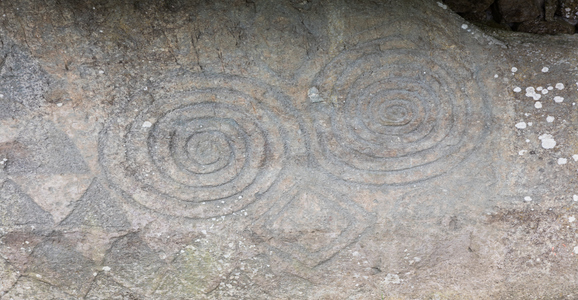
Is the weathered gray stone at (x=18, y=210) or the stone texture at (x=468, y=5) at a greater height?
the stone texture at (x=468, y=5)

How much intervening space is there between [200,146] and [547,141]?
1.70 m

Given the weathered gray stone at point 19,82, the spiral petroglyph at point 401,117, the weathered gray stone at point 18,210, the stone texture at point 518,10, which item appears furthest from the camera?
the stone texture at point 518,10

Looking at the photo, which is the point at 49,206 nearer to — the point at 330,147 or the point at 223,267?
the point at 223,267

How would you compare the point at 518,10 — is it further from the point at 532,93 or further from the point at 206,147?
the point at 206,147

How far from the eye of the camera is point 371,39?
251cm

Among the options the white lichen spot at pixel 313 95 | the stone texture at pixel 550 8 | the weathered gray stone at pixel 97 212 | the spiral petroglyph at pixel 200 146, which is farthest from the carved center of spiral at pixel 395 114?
the weathered gray stone at pixel 97 212

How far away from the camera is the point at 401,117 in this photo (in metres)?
2.56

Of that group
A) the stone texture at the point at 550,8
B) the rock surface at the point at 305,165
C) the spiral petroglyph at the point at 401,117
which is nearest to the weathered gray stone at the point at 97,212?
the rock surface at the point at 305,165

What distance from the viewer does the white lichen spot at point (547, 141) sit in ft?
8.21

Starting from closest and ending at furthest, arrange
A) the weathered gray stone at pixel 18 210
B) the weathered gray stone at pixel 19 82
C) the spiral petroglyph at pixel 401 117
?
the weathered gray stone at pixel 19 82, the weathered gray stone at pixel 18 210, the spiral petroglyph at pixel 401 117

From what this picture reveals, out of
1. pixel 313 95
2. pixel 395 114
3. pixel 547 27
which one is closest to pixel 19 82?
pixel 313 95

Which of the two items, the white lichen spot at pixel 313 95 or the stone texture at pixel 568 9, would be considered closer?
the white lichen spot at pixel 313 95

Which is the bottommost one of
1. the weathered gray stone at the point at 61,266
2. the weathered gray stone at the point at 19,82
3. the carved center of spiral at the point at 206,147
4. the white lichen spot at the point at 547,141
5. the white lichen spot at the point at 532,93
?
the weathered gray stone at the point at 61,266

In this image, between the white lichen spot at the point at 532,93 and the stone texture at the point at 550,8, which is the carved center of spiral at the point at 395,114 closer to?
the white lichen spot at the point at 532,93
